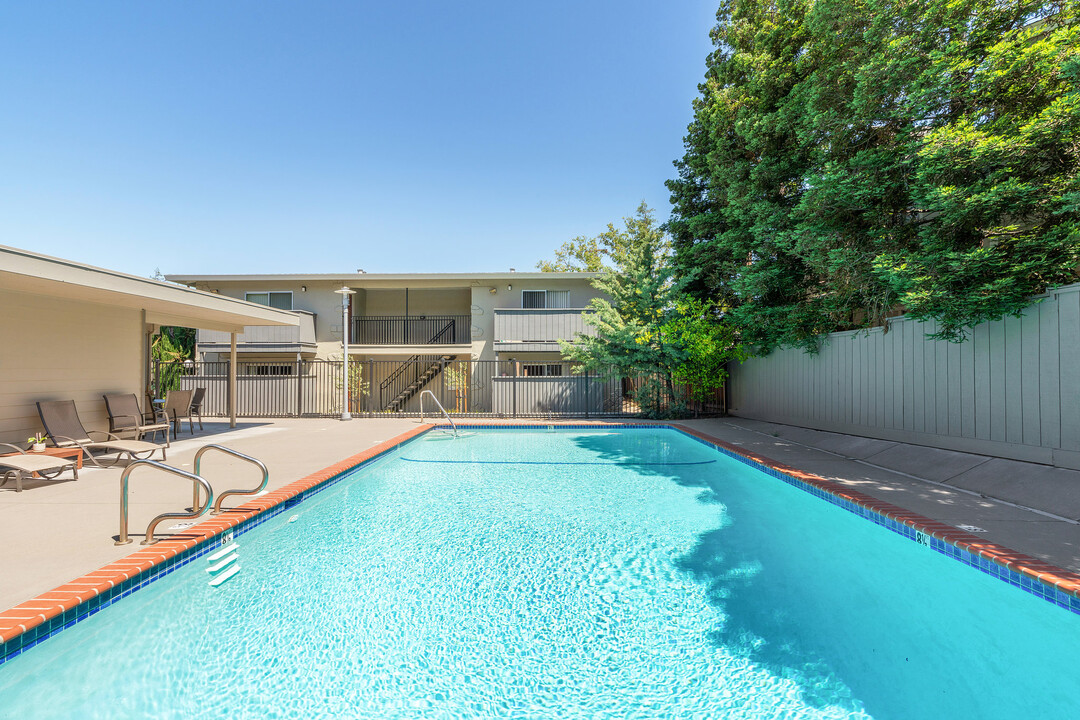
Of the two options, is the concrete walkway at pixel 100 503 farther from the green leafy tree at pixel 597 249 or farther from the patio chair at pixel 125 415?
the green leafy tree at pixel 597 249

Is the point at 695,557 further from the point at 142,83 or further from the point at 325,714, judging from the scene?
the point at 142,83

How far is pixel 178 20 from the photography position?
1173cm

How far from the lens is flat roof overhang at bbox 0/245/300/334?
587 cm

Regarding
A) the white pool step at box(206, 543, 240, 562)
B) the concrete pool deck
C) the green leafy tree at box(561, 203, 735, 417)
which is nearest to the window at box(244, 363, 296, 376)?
the concrete pool deck

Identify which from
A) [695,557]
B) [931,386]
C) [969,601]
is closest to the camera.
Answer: [969,601]

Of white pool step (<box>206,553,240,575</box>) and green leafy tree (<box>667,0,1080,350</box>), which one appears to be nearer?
white pool step (<box>206,553,240,575</box>)

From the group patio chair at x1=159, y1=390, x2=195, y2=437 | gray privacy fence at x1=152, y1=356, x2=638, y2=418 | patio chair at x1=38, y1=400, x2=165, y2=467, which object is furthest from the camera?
gray privacy fence at x1=152, y1=356, x2=638, y2=418

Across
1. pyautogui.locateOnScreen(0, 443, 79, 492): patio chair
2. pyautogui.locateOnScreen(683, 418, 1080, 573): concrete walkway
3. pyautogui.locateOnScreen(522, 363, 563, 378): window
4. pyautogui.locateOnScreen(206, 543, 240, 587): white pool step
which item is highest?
pyautogui.locateOnScreen(522, 363, 563, 378): window

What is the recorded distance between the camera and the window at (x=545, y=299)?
18094 mm

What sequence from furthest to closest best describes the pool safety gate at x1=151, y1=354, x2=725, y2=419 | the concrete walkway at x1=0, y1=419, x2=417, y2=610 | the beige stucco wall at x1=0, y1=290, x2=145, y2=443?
the pool safety gate at x1=151, y1=354, x2=725, y2=419 → the beige stucco wall at x1=0, y1=290, x2=145, y2=443 → the concrete walkway at x1=0, y1=419, x2=417, y2=610

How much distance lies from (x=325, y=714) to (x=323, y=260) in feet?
80.8

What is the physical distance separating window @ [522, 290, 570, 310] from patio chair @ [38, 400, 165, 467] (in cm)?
1259

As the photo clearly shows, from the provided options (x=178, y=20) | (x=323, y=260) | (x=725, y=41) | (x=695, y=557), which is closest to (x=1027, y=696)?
(x=695, y=557)

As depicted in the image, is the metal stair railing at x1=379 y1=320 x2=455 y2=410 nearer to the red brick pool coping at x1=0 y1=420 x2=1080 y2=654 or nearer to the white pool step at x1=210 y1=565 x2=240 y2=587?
the red brick pool coping at x1=0 y1=420 x2=1080 y2=654
